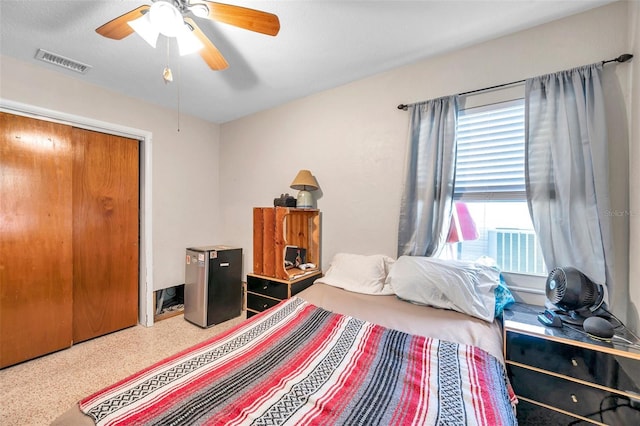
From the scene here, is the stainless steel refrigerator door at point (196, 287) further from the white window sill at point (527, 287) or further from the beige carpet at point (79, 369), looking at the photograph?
the white window sill at point (527, 287)

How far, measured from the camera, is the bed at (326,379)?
85 cm

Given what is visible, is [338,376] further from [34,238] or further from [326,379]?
[34,238]

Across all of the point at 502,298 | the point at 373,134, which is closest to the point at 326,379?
the point at 502,298

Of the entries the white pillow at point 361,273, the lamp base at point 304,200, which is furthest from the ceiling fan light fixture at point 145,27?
the white pillow at point 361,273

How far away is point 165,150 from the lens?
3.07 meters

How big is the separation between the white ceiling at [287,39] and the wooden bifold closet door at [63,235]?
0.69 m

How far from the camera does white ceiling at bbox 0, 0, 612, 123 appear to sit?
5.15ft

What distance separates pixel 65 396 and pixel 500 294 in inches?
121

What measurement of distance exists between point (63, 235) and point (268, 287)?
1979 mm

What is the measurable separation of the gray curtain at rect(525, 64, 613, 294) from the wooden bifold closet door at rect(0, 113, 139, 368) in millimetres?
3764

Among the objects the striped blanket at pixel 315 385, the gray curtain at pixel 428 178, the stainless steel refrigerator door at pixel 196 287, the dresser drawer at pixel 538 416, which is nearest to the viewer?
the striped blanket at pixel 315 385

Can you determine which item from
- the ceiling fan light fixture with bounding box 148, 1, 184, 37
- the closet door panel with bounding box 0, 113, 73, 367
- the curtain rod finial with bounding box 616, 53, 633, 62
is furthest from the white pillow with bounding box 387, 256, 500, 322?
the closet door panel with bounding box 0, 113, 73, 367

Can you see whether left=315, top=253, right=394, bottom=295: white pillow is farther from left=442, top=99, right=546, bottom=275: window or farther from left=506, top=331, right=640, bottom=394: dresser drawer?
left=506, top=331, right=640, bottom=394: dresser drawer

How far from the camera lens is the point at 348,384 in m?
1.02
